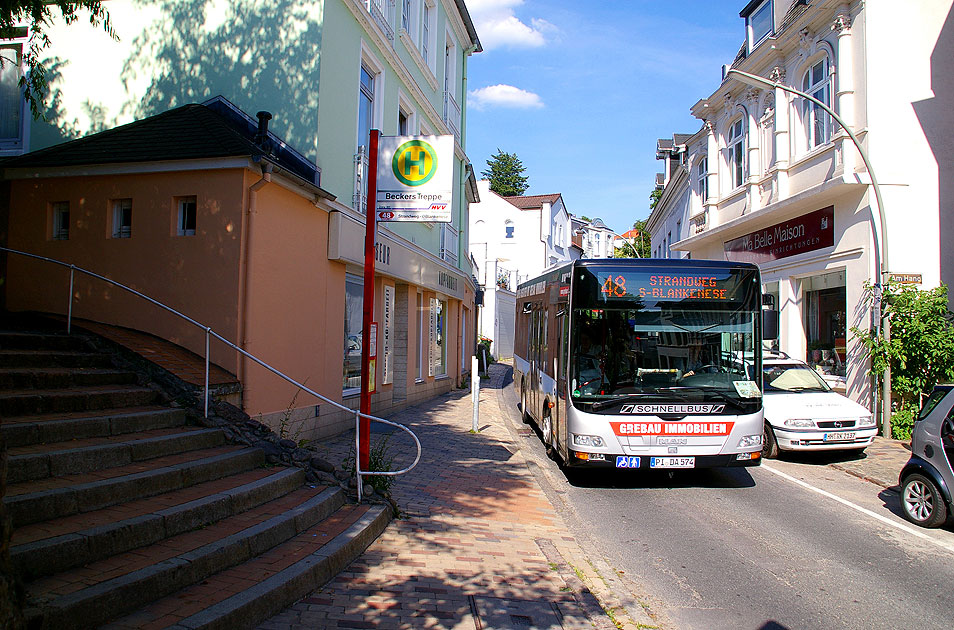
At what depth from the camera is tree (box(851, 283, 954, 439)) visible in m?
12.8

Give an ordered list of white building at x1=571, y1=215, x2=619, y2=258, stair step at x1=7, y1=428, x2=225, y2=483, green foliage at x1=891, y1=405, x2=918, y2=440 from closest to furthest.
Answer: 1. stair step at x1=7, y1=428, x2=225, y2=483
2. green foliage at x1=891, y1=405, x2=918, y2=440
3. white building at x1=571, y1=215, x2=619, y2=258

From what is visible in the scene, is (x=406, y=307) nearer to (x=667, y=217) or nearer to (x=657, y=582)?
(x=657, y=582)

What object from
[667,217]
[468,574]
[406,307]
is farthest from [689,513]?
[667,217]

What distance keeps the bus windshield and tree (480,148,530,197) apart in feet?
218

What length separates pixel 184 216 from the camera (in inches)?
356

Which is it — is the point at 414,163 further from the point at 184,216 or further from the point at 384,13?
the point at 384,13

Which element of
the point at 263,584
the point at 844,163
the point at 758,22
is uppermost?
the point at 758,22

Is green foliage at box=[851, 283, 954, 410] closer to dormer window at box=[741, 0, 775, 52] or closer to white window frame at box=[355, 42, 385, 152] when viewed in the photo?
dormer window at box=[741, 0, 775, 52]

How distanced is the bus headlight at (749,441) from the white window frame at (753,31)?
16.1 m

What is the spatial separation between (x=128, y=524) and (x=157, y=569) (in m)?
0.50

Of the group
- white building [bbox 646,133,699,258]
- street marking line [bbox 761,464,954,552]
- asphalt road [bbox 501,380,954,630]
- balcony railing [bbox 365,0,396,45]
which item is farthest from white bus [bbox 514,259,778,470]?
white building [bbox 646,133,699,258]

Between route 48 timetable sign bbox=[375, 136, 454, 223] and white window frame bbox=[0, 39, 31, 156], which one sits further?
white window frame bbox=[0, 39, 31, 156]

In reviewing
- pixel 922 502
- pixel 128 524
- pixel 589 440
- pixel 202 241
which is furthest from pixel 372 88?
pixel 922 502

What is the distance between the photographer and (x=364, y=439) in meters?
6.74
